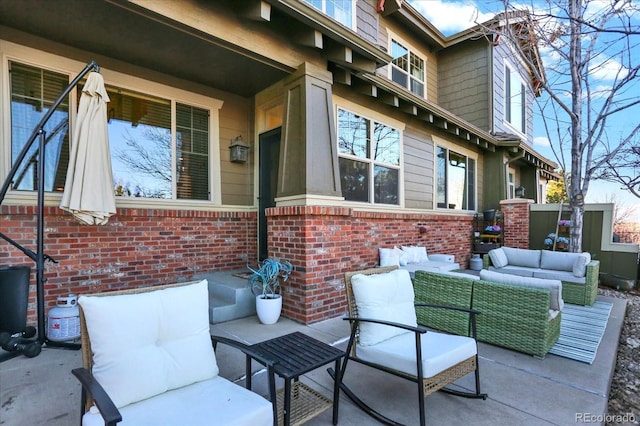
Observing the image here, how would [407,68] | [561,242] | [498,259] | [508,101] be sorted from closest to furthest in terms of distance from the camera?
1. [498,259]
2. [561,242]
3. [407,68]
4. [508,101]

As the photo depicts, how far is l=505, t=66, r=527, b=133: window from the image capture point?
1005 cm

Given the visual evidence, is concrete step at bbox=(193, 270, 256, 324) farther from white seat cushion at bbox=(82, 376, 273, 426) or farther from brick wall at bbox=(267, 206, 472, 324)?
white seat cushion at bbox=(82, 376, 273, 426)

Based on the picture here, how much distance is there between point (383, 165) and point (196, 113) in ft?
11.0

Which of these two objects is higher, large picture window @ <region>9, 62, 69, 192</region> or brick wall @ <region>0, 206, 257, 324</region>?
large picture window @ <region>9, 62, 69, 192</region>

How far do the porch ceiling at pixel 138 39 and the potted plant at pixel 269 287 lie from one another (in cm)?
251

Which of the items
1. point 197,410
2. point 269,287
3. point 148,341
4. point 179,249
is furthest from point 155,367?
point 179,249

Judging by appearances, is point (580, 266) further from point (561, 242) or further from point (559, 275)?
point (561, 242)

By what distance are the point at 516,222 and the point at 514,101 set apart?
446cm

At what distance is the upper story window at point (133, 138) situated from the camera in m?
3.69

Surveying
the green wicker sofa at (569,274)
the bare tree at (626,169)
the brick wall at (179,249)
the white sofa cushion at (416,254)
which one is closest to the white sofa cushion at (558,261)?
the green wicker sofa at (569,274)

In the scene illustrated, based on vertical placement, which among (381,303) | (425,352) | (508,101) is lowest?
(425,352)

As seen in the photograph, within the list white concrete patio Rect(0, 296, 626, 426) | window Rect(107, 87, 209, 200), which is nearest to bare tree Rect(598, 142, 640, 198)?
white concrete patio Rect(0, 296, 626, 426)

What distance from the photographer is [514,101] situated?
10594 mm

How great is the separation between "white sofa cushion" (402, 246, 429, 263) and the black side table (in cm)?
410
